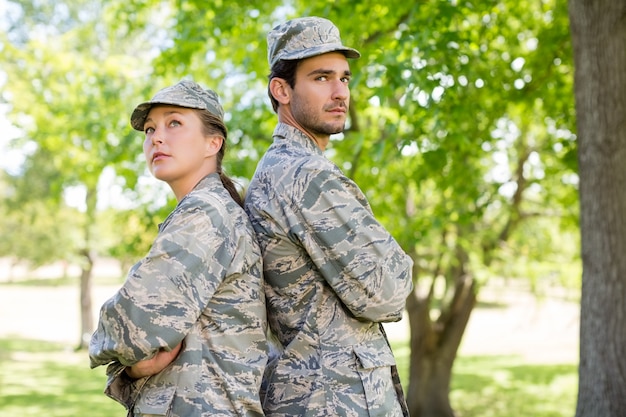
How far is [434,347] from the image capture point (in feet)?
40.9

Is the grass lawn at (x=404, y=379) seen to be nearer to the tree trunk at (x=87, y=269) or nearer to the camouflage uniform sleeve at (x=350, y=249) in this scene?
the tree trunk at (x=87, y=269)

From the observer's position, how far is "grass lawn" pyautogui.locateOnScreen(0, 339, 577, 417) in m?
13.9

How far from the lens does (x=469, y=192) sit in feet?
29.0

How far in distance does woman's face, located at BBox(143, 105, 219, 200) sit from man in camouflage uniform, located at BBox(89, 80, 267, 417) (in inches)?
2.4

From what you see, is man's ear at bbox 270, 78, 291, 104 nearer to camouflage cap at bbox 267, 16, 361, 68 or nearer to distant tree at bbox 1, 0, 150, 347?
camouflage cap at bbox 267, 16, 361, 68

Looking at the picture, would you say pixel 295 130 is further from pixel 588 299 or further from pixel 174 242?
pixel 588 299

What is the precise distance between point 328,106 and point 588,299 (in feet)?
10.8

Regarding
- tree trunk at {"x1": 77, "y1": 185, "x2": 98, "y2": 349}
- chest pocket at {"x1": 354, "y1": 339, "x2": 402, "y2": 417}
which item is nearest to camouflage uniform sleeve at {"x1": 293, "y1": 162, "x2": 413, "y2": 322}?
chest pocket at {"x1": 354, "y1": 339, "x2": 402, "y2": 417}

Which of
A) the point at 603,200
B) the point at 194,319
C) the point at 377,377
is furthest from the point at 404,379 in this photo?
the point at 194,319

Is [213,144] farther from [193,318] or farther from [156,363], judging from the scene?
[156,363]

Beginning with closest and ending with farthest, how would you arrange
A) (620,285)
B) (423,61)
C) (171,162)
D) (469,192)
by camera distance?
1. (171,162)
2. (620,285)
3. (423,61)
4. (469,192)

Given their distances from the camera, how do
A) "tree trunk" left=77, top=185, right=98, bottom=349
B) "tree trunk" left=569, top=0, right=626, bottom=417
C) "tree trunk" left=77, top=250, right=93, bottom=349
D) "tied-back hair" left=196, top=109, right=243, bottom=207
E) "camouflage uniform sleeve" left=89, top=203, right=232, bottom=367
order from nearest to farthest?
"camouflage uniform sleeve" left=89, top=203, right=232, bottom=367 < "tied-back hair" left=196, top=109, right=243, bottom=207 < "tree trunk" left=569, top=0, right=626, bottom=417 < "tree trunk" left=77, top=185, right=98, bottom=349 < "tree trunk" left=77, top=250, right=93, bottom=349

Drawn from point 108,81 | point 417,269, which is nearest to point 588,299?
point 417,269

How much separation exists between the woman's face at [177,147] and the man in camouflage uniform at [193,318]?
61mm
